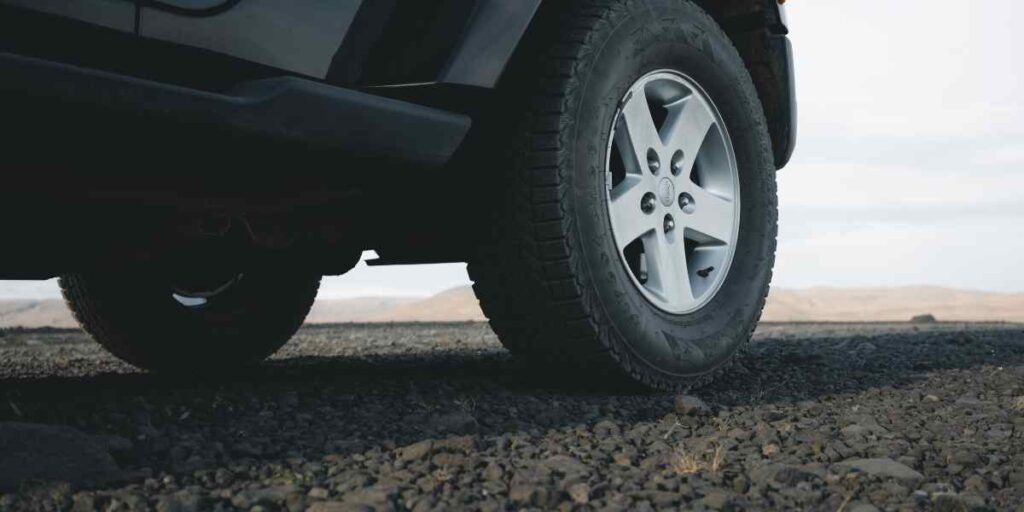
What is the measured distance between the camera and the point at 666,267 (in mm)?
2809

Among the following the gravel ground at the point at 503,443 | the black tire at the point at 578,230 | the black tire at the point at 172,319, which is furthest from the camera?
the black tire at the point at 172,319

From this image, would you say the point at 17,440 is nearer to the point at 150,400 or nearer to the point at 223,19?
the point at 150,400

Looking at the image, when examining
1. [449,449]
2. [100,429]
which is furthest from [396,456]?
[100,429]

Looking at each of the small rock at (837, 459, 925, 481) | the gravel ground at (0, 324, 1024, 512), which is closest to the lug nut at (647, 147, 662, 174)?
the gravel ground at (0, 324, 1024, 512)

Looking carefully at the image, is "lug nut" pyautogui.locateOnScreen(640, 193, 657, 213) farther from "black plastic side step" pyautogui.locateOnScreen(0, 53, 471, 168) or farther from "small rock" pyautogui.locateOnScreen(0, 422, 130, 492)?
"small rock" pyautogui.locateOnScreen(0, 422, 130, 492)

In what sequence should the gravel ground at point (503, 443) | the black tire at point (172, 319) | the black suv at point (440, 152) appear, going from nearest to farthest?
the gravel ground at point (503, 443)
the black suv at point (440, 152)
the black tire at point (172, 319)

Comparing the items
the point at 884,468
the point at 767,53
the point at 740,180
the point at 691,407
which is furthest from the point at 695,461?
the point at 767,53

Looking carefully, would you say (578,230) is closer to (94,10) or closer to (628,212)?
(628,212)

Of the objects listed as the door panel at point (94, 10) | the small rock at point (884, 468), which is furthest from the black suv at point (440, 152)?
the small rock at point (884, 468)

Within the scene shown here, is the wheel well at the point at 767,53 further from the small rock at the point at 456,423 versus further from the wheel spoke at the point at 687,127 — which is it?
the small rock at the point at 456,423

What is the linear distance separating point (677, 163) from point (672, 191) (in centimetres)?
11

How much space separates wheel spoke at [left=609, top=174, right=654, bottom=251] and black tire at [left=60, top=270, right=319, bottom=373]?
1516 millimetres

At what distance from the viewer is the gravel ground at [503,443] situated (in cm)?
169

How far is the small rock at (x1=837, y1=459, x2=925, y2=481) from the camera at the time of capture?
1.86m
